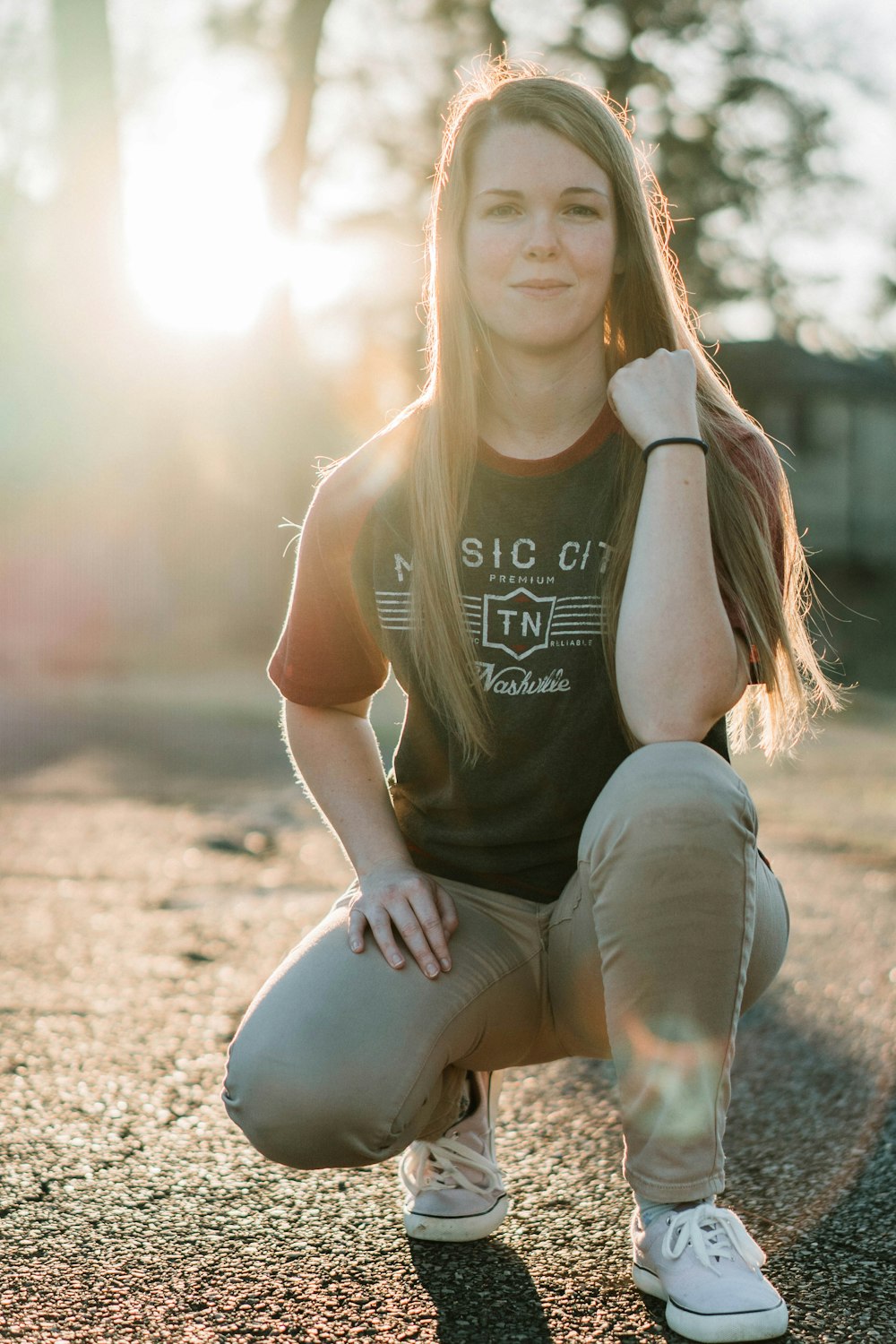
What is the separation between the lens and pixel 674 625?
2.18 metres

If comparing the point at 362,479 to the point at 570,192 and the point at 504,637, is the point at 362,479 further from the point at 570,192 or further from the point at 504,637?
the point at 570,192

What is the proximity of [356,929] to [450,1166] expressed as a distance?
0.44 m

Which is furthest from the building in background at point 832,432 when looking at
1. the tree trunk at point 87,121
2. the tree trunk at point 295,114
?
the tree trunk at point 87,121

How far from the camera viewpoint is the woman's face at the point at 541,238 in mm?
2471

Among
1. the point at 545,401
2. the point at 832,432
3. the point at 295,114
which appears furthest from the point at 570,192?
the point at 832,432

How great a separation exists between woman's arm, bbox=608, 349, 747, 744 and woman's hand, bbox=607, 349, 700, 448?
2cm

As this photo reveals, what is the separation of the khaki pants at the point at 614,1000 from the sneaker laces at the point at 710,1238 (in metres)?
0.03

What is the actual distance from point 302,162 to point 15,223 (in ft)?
26.0

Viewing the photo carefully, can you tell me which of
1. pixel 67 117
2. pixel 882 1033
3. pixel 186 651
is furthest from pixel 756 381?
pixel 882 1033

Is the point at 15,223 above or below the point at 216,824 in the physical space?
above

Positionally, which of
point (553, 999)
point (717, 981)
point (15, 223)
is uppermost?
point (15, 223)

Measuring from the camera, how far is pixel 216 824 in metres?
6.38

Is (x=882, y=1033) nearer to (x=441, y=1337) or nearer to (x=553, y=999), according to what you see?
(x=553, y=999)

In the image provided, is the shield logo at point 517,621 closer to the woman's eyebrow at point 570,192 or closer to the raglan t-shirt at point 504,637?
the raglan t-shirt at point 504,637
